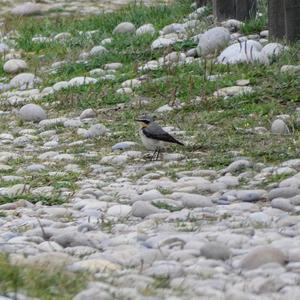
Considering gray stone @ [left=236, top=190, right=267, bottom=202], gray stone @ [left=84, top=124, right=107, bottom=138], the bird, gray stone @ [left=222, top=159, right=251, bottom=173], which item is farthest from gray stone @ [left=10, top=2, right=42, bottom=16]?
gray stone @ [left=236, top=190, right=267, bottom=202]

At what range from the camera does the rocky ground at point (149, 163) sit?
4648mm

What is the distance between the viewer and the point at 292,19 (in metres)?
10.9

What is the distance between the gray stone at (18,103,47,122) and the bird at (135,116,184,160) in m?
2.17

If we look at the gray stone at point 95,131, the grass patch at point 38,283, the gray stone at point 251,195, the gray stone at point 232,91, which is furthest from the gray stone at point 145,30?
the grass patch at point 38,283

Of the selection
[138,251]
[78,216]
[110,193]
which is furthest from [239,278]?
[110,193]

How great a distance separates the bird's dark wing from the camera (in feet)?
26.3

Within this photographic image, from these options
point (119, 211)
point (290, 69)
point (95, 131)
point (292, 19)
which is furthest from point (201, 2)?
point (119, 211)

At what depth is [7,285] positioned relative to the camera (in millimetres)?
4234

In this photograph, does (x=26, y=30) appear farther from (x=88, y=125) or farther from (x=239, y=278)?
(x=239, y=278)

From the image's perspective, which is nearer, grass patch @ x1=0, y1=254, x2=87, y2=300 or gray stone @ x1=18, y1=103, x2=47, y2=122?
grass patch @ x1=0, y1=254, x2=87, y2=300

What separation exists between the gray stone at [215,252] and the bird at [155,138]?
3104 mm

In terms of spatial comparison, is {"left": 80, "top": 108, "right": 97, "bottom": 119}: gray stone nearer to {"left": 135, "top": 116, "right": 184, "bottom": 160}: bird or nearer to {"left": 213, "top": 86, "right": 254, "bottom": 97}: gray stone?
{"left": 213, "top": 86, "right": 254, "bottom": 97}: gray stone

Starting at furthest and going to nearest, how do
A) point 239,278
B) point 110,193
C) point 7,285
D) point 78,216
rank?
1. point 110,193
2. point 78,216
3. point 239,278
4. point 7,285

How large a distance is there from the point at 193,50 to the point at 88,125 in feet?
8.24
